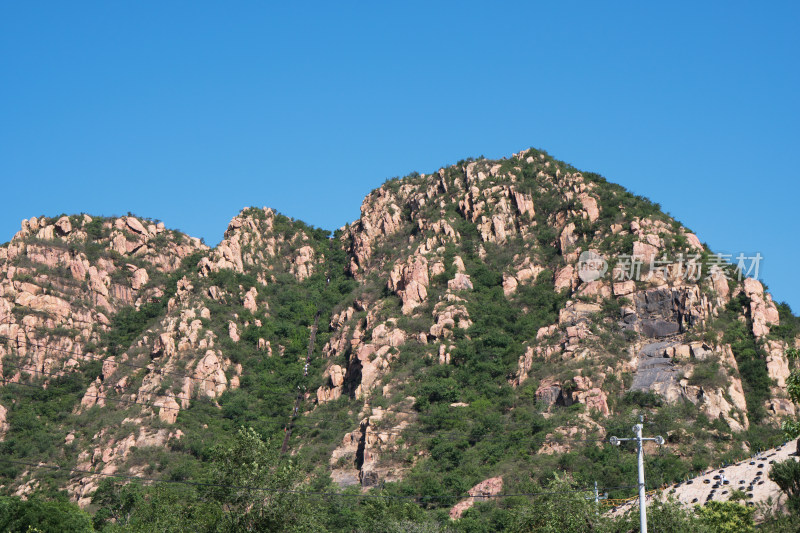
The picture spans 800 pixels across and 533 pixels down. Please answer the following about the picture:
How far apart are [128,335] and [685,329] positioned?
7027cm

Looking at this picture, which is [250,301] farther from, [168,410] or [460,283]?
[460,283]

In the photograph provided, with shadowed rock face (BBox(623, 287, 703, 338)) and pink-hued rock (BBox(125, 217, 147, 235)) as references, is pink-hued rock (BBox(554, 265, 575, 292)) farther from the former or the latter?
pink-hued rock (BBox(125, 217, 147, 235))

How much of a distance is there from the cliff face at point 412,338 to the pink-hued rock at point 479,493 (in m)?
0.92

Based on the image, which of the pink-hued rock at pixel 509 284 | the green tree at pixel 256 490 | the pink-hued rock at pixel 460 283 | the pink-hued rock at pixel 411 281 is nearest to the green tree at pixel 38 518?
the green tree at pixel 256 490

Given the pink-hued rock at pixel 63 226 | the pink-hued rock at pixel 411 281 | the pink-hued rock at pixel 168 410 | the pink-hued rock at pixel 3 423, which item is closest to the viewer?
the pink-hued rock at pixel 168 410

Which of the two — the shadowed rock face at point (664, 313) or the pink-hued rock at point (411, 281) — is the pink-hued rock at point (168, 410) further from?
the shadowed rock face at point (664, 313)

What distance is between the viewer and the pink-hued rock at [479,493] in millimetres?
77188

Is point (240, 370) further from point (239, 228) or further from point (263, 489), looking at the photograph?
point (263, 489)

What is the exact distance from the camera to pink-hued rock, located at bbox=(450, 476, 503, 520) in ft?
253

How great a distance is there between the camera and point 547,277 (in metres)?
114

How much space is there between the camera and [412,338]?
347 feet

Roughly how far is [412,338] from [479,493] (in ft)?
94.9

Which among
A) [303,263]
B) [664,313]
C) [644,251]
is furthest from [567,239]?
[303,263]

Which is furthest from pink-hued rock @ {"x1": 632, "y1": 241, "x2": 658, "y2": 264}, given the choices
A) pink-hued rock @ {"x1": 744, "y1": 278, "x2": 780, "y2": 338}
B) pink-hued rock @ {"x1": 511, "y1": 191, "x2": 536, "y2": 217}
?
pink-hued rock @ {"x1": 511, "y1": 191, "x2": 536, "y2": 217}
